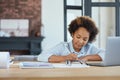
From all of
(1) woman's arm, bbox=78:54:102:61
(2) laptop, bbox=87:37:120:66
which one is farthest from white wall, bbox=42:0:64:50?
(2) laptop, bbox=87:37:120:66

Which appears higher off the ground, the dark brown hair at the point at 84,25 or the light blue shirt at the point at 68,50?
the dark brown hair at the point at 84,25

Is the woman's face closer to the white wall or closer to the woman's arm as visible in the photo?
the woman's arm

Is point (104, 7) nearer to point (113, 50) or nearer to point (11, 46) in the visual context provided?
point (11, 46)

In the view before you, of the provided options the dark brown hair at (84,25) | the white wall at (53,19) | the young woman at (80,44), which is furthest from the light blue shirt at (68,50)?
the white wall at (53,19)

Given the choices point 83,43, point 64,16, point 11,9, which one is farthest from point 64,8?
point 83,43

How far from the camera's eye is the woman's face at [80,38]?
2.65m

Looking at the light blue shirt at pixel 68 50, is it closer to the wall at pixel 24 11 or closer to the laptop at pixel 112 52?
the laptop at pixel 112 52

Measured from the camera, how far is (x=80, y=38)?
2.67 m

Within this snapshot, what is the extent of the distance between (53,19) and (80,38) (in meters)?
3.90

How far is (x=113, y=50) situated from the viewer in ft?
6.08

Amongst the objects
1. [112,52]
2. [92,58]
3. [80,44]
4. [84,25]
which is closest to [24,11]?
[84,25]

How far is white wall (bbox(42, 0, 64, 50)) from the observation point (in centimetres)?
649

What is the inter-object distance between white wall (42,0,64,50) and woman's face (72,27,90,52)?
12.4 feet

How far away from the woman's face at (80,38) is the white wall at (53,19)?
3.78m
